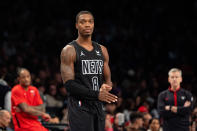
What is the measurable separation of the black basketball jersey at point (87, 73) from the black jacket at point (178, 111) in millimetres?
2834

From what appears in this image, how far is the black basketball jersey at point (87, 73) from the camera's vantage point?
14.6 ft

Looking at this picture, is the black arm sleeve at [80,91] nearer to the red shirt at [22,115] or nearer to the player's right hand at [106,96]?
the player's right hand at [106,96]

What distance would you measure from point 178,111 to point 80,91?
3.08m

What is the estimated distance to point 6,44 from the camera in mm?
12312

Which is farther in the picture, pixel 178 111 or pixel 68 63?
pixel 178 111

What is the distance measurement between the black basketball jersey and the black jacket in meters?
2.83

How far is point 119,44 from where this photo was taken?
1465cm

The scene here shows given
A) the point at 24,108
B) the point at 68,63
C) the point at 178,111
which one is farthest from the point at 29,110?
the point at 68,63

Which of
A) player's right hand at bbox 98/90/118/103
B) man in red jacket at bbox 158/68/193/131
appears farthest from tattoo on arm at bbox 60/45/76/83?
man in red jacket at bbox 158/68/193/131

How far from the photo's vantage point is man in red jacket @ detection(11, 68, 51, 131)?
684 centimetres

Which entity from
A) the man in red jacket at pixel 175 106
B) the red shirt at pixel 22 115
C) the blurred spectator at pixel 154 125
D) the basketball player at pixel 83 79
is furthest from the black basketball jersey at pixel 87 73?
the blurred spectator at pixel 154 125

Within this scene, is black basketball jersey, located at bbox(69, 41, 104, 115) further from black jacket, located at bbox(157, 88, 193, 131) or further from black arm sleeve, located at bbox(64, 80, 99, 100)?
black jacket, located at bbox(157, 88, 193, 131)

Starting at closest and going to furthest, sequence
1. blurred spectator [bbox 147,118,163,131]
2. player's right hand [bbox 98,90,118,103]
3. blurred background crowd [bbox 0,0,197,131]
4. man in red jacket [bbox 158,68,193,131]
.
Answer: player's right hand [bbox 98,90,118,103] → man in red jacket [bbox 158,68,193,131] → blurred spectator [bbox 147,118,163,131] → blurred background crowd [bbox 0,0,197,131]

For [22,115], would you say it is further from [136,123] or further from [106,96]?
[106,96]
